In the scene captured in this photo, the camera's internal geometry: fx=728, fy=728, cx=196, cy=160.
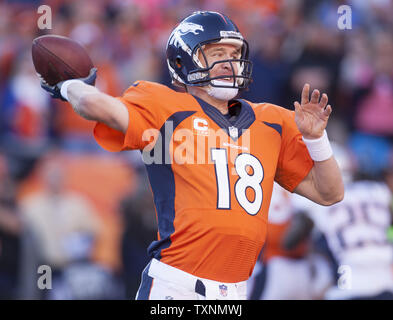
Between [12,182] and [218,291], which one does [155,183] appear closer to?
[218,291]

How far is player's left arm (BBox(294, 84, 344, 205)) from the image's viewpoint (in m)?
3.59

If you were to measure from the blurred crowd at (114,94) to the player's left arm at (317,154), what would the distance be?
6.81 ft

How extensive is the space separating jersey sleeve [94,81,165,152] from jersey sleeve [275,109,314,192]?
724mm

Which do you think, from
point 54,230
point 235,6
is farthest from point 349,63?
point 54,230

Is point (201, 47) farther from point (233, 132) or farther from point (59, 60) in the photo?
point (59, 60)

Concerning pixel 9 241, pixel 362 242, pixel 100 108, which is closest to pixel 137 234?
pixel 9 241

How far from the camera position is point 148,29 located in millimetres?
9273

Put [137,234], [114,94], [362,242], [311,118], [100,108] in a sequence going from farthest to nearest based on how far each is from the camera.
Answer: [114,94], [137,234], [362,242], [311,118], [100,108]

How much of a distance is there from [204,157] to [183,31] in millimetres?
768

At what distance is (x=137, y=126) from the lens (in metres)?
3.27

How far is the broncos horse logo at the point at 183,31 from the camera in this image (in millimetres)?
3734

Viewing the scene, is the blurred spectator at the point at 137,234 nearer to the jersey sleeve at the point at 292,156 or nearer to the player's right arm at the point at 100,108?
the jersey sleeve at the point at 292,156

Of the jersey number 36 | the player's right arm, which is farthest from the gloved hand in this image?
the jersey number 36

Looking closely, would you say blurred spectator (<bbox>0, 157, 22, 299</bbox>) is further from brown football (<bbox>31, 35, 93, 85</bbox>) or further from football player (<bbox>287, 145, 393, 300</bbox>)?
brown football (<bbox>31, 35, 93, 85</bbox>)
